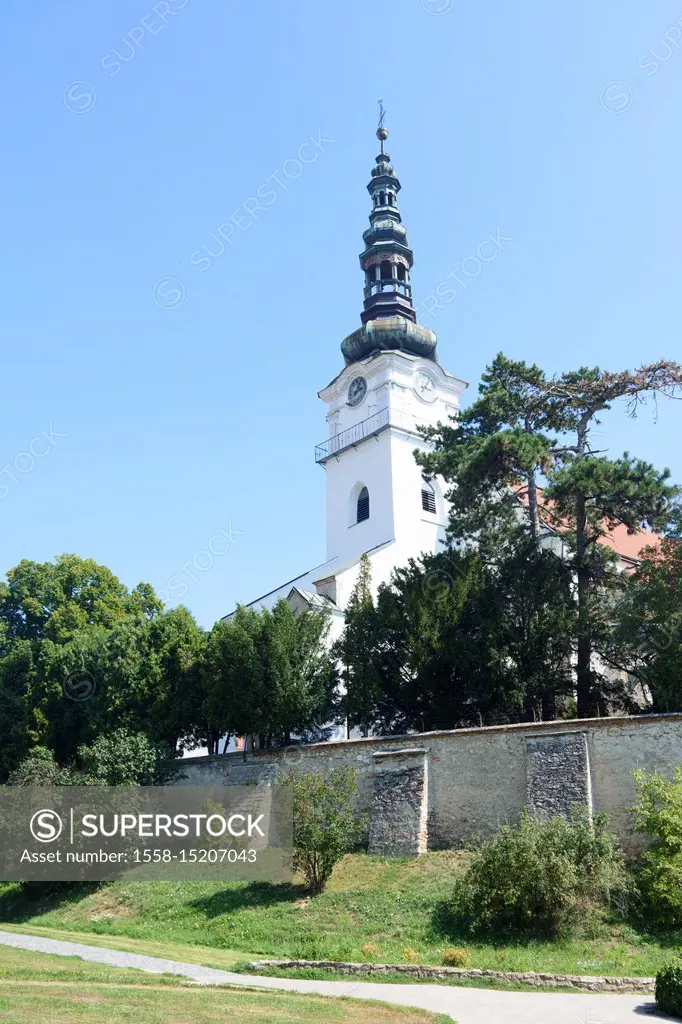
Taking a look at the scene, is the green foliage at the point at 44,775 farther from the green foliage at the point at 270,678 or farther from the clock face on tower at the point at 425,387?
the clock face on tower at the point at 425,387

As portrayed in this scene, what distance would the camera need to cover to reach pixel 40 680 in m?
32.3

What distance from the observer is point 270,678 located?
86.6 ft

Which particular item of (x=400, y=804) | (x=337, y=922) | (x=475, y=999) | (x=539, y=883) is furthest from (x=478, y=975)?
(x=400, y=804)

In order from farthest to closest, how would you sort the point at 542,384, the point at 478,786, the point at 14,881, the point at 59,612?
1. the point at 59,612
2. the point at 542,384
3. the point at 14,881
4. the point at 478,786

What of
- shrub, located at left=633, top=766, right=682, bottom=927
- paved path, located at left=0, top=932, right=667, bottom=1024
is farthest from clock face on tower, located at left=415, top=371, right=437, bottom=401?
paved path, located at left=0, top=932, right=667, bottom=1024

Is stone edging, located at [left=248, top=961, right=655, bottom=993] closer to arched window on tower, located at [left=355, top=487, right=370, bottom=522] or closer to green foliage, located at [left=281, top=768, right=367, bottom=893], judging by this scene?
green foliage, located at [left=281, top=768, right=367, bottom=893]

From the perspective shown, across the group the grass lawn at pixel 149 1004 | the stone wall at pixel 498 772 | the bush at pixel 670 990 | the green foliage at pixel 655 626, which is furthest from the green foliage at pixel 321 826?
the bush at pixel 670 990

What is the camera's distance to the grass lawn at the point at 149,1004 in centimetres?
993

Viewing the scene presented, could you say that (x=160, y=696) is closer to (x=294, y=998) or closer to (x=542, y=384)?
(x=542, y=384)

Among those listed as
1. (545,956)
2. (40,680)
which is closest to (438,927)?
(545,956)

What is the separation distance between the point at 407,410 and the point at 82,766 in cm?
2110

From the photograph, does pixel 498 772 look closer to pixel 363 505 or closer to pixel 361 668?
pixel 361 668

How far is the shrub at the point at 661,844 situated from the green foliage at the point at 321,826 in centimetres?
626

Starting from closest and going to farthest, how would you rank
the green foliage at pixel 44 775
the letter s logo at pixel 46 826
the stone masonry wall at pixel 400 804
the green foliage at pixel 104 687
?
the stone masonry wall at pixel 400 804
the letter s logo at pixel 46 826
the green foliage at pixel 44 775
the green foliage at pixel 104 687
